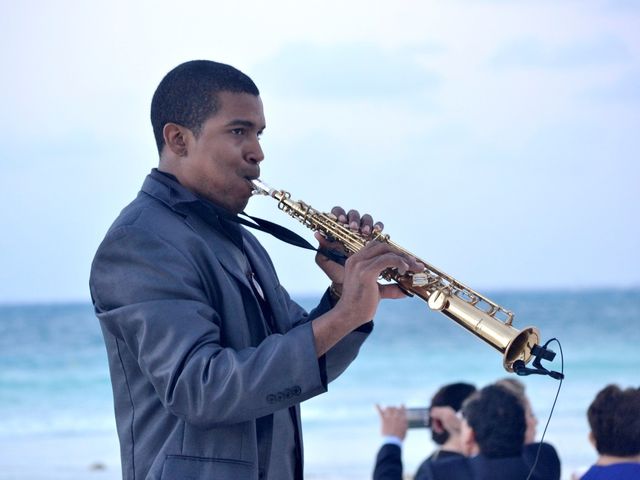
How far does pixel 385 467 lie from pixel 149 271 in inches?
86.2

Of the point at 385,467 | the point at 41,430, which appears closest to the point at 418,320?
the point at 41,430

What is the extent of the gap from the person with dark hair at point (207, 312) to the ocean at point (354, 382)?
4.34 m

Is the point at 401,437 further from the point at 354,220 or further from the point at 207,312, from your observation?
the point at 207,312

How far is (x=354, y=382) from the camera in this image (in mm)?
18453

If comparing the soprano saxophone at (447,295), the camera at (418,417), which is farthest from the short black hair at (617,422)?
the soprano saxophone at (447,295)

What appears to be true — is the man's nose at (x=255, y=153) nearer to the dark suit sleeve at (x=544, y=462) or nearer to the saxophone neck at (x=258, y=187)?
the saxophone neck at (x=258, y=187)

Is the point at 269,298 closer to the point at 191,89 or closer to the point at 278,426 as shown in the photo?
the point at 278,426

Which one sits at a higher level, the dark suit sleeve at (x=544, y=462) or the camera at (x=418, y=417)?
the camera at (x=418, y=417)

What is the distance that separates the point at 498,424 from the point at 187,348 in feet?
A: 6.63

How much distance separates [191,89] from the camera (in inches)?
115

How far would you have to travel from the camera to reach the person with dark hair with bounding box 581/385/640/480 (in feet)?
13.4

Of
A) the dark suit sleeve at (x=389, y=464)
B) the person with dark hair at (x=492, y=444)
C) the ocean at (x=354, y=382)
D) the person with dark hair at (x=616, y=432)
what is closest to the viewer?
the person with dark hair at (x=616, y=432)

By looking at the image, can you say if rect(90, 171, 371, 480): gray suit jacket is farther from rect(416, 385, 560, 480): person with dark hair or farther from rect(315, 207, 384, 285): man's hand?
rect(416, 385, 560, 480): person with dark hair

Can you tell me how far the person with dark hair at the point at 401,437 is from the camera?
185 inches
